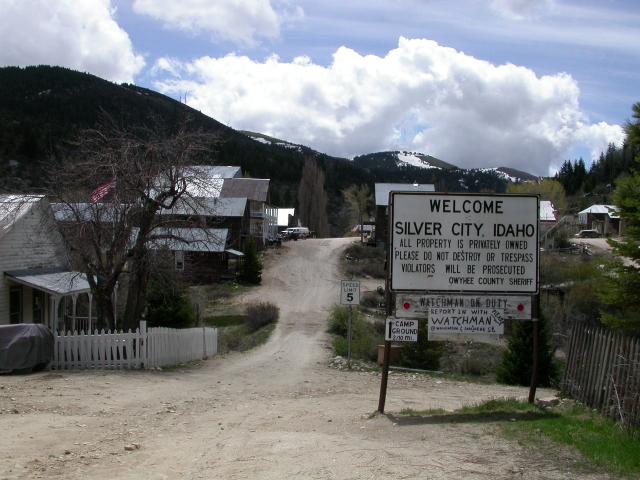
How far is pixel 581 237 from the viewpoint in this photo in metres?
93.2

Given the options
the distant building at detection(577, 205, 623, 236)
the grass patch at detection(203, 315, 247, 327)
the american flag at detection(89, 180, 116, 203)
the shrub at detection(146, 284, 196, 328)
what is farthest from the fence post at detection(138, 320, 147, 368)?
the distant building at detection(577, 205, 623, 236)

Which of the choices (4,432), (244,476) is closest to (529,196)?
(244,476)

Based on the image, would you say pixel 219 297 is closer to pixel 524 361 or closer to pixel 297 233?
pixel 524 361

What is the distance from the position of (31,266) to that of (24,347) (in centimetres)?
812

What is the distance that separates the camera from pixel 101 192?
19.3 metres

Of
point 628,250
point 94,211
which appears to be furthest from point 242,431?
point 94,211

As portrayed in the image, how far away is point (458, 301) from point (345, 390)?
5.31 meters

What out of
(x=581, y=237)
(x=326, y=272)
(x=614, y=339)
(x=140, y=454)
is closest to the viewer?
(x=140, y=454)

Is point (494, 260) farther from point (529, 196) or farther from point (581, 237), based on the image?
point (581, 237)

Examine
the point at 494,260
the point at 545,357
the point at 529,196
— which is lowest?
the point at 545,357

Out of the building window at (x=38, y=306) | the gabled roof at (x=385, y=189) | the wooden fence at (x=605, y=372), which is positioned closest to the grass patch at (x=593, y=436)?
the wooden fence at (x=605, y=372)

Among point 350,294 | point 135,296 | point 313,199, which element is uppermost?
point 313,199

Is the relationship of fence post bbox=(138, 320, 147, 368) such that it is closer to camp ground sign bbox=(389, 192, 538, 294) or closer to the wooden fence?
camp ground sign bbox=(389, 192, 538, 294)

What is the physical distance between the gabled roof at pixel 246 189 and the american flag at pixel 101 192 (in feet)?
162
